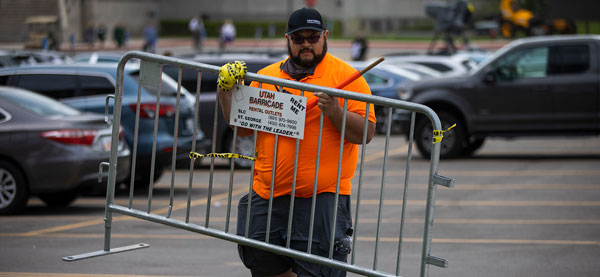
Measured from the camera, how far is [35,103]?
11273 millimetres

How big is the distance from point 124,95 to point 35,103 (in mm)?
1638

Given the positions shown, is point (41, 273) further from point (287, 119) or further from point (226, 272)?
point (287, 119)

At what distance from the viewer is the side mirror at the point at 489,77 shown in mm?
16281

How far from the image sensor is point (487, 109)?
16344 millimetres

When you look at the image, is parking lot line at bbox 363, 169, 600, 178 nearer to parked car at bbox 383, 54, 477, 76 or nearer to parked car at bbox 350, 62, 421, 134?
parked car at bbox 350, 62, 421, 134

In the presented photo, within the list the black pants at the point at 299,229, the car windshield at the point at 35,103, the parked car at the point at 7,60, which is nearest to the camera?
the black pants at the point at 299,229

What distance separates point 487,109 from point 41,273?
10.3 metres

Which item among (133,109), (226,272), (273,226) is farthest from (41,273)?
(133,109)

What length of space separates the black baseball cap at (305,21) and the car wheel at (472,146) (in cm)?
1265

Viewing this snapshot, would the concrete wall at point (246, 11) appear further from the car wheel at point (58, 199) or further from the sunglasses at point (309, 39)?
the sunglasses at point (309, 39)

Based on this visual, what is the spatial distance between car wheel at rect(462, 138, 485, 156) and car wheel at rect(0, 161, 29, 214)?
29.6 ft

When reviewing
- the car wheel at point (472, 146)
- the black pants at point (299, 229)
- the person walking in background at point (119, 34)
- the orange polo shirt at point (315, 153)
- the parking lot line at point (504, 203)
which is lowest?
the person walking in background at point (119, 34)

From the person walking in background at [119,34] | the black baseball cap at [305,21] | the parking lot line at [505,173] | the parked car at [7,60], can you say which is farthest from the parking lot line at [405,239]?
the person walking in background at [119,34]

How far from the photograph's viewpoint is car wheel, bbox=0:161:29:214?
34.7ft
